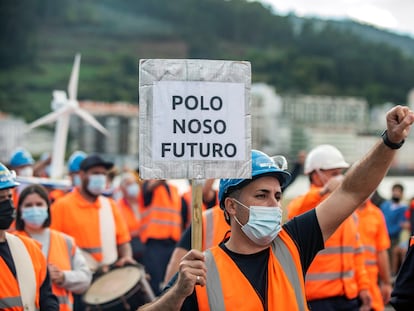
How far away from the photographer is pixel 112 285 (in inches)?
312

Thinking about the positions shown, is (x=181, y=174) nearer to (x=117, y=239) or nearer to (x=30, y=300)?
(x=30, y=300)

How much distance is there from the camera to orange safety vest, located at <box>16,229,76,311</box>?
610 centimetres

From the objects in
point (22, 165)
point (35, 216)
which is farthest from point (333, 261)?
point (22, 165)

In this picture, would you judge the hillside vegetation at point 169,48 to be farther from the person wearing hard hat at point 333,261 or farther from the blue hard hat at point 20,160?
the person wearing hard hat at point 333,261

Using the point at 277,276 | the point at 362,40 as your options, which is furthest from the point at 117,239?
the point at 362,40

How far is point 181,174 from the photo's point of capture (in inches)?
143

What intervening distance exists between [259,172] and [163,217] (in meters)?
6.94

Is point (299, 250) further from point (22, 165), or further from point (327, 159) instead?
point (22, 165)

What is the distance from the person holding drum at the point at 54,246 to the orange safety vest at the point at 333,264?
1.70m

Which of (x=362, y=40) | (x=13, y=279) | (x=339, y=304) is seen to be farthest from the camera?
(x=362, y=40)

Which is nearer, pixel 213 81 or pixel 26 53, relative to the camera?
pixel 213 81

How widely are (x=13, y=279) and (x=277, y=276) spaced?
1.72 m

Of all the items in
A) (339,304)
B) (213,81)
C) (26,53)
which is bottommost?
(339,304)

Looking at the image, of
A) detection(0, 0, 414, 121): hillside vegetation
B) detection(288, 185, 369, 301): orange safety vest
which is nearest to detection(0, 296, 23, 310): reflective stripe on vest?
detection(288, 185, 369, 301): orange safety vest
